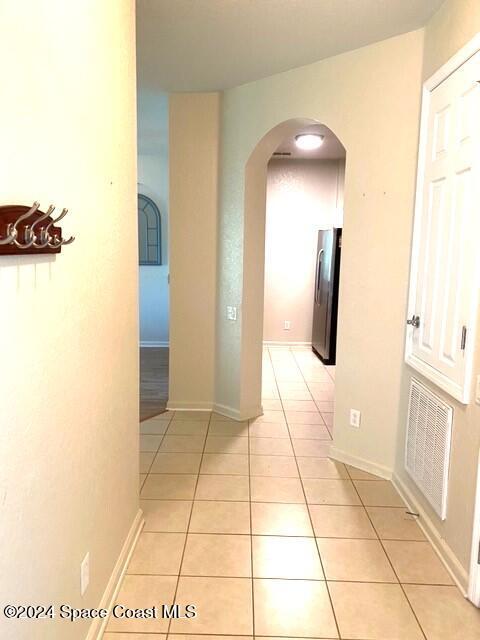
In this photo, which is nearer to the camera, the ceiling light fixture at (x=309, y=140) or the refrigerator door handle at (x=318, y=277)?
the ceiling light fixture at (x=309, y=140)

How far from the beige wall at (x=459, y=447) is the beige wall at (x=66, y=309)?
1.48 meters

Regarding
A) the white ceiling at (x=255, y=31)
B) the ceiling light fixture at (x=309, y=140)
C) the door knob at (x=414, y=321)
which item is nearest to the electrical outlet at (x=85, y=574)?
the door knob at (x=414, y=321)

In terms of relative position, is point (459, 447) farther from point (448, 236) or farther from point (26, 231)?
point (26, 231)

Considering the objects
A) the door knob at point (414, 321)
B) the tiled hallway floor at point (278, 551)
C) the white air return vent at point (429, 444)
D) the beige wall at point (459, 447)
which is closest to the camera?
the tiled hallway floor at point (278, 551)

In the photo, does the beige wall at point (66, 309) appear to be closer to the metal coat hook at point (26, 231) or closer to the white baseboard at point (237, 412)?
the metal coat hook at point (26, 231)

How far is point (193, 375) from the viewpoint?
4.13 m

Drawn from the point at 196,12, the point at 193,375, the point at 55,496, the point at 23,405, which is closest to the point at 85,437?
the point at 55,496

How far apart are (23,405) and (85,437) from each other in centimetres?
47

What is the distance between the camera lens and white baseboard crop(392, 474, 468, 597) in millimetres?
1996

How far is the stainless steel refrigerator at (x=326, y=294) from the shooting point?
5.78 metres

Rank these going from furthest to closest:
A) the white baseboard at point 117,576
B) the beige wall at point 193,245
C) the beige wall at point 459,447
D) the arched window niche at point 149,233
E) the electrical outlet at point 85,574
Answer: the arched window niche at point 149,233 < the beige wall at point 193,245 < the beige wall at point 459,447 < the white baseboard at point 117,576 < the electrical outlet at point 85,574

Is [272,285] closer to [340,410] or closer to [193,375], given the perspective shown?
[193,375]

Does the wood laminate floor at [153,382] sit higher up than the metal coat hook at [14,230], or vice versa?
the metal coat hook at [14,230]

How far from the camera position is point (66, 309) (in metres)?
1.35
